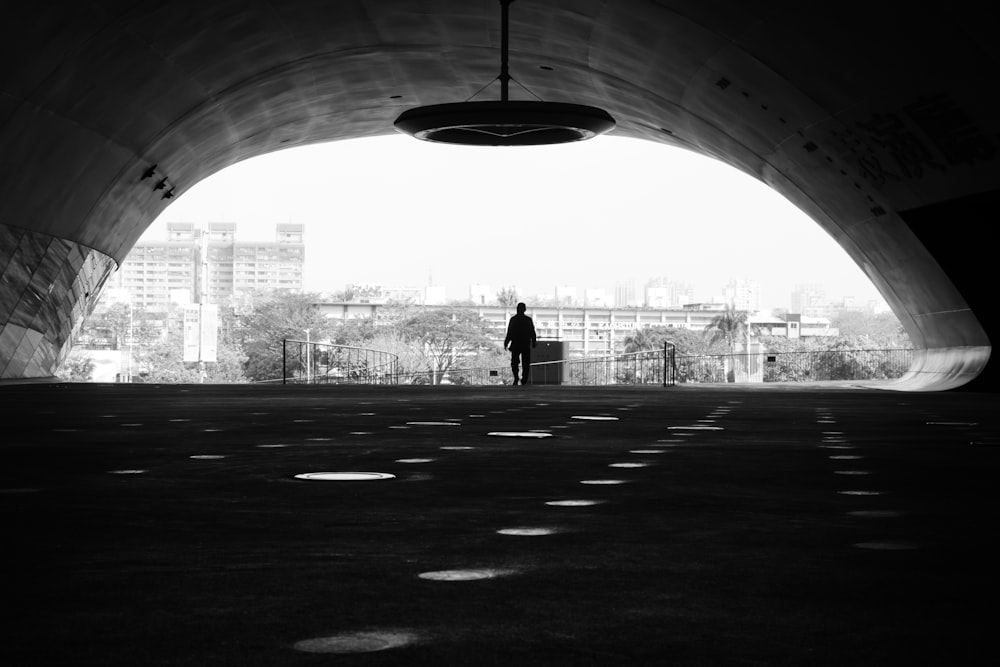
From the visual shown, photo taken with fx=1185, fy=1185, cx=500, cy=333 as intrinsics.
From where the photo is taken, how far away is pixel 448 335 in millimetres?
113938

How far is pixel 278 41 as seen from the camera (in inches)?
857

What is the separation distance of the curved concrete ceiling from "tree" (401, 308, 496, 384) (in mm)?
82347

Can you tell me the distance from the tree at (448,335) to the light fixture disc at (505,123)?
88.4m

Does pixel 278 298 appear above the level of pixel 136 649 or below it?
above

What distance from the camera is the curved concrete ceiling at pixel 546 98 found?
56.4 ft

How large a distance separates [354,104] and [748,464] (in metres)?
24.0

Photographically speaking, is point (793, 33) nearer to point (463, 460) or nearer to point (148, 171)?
point (463, 460)

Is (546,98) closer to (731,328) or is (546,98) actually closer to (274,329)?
(274,329)

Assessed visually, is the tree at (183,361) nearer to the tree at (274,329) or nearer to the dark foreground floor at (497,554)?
the tree at (274,329)

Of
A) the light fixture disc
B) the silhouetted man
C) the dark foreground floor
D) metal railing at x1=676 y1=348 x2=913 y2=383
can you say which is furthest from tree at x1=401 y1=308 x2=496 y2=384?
the dark foreground floor

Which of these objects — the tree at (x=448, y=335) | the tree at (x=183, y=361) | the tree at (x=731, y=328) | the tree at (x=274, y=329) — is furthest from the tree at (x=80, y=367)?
the tree at (x=731, y=328)

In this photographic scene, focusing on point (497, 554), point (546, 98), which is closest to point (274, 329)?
point (546, 98)

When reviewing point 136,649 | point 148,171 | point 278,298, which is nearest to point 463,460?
point 136,649

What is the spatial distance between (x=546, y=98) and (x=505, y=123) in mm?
8424
